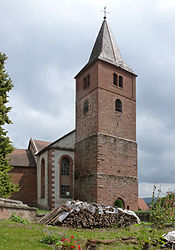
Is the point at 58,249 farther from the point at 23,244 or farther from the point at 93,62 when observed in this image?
the point at 93,62

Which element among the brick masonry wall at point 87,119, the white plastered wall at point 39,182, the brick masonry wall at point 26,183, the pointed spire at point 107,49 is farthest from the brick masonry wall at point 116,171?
the brick masonry wall at point 26,183

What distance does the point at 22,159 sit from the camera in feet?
107

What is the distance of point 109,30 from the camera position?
30.2 m

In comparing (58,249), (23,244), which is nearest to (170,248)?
(58,249)

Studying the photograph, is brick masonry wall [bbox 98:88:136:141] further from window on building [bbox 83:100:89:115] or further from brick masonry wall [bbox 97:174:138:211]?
brick masonry wall [bbox 97:174:138:211]

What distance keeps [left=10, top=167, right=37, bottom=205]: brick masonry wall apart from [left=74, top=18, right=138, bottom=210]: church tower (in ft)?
22.1

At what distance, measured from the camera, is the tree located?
1727cm

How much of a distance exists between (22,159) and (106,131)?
13.1 metres

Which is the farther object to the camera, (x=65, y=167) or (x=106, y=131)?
(x=65, y=167)

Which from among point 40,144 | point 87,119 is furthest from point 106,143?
point 40,144

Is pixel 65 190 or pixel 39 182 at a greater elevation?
pixel 39 182

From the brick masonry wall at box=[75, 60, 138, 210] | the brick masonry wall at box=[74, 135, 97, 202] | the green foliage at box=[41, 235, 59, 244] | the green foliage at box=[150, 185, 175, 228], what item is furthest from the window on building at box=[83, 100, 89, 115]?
the green foliage at box=[41, 235, 59, 244]

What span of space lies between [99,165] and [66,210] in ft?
35.5

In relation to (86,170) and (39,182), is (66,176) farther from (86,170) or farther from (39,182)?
(39,182)
